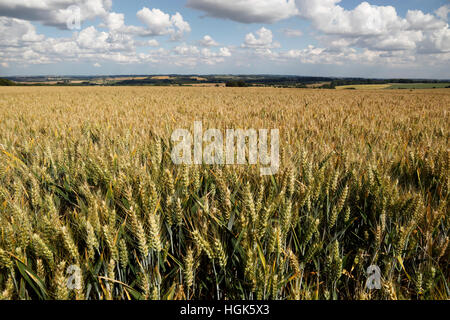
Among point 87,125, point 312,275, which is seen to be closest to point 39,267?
point 312,275

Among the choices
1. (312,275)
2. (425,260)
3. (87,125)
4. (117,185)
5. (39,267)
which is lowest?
(312,275)

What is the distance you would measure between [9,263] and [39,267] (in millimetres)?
123

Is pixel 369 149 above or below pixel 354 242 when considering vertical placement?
above

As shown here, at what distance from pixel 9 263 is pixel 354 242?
4.93 feet

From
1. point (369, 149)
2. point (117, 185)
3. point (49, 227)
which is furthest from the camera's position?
point (369, 149)

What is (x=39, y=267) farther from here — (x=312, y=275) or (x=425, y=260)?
(x=425, y=260)

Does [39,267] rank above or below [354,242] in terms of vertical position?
above

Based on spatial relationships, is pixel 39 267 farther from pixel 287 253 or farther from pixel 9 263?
pixel 287 253

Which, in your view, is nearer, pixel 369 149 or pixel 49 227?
pixel 49 227
